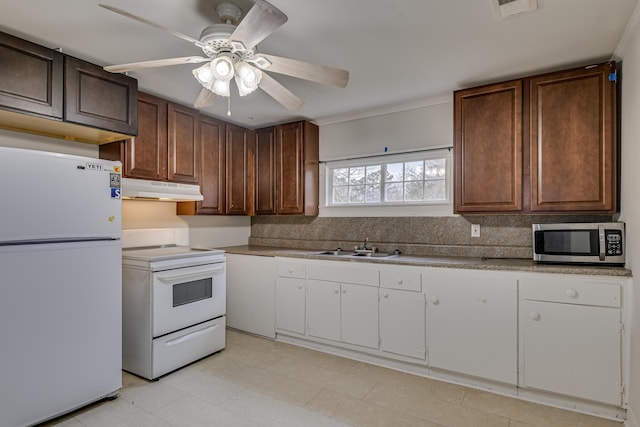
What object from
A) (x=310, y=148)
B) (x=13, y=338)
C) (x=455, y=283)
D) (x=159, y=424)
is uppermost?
(x=310, y=148)

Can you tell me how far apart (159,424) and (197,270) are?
1182 mm

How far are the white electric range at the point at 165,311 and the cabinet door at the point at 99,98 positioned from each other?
105 cm

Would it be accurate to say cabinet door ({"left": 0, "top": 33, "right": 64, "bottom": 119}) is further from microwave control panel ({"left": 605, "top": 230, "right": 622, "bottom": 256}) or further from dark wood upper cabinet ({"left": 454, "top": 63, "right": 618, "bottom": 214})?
microwave control panel ({"left": 605, "top": 230, "right": 622, "bottom": 256})

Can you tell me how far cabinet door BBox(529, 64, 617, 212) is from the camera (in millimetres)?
2363

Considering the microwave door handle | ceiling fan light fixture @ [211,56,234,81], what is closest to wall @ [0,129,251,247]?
ceiling fan light fixture @ [211,56,234,81]

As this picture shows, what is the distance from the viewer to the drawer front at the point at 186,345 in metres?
2.69

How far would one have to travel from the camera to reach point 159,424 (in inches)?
83.5

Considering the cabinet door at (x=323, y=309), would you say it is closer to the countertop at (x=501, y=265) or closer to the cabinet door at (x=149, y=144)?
the countertop at (x=501, y=265)

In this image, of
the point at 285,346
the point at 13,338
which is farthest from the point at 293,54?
the point at 285,346

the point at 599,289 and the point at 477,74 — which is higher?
the point at 477,74

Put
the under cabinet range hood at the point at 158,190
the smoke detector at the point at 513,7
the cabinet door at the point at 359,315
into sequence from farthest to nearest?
the cabinet door at the point at 359,315 < the under cabinet range hood at the point at 158,190 < the smoke detector at the point at 513,7

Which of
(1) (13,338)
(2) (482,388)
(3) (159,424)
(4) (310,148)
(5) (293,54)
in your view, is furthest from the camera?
(4) (310,148)

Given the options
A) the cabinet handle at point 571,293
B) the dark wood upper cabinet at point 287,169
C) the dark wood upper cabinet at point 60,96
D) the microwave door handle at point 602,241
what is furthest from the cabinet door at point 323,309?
the dark wood upper cabinet at point 60,96

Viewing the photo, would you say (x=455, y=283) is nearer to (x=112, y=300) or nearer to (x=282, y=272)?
(x=282, y=272)
